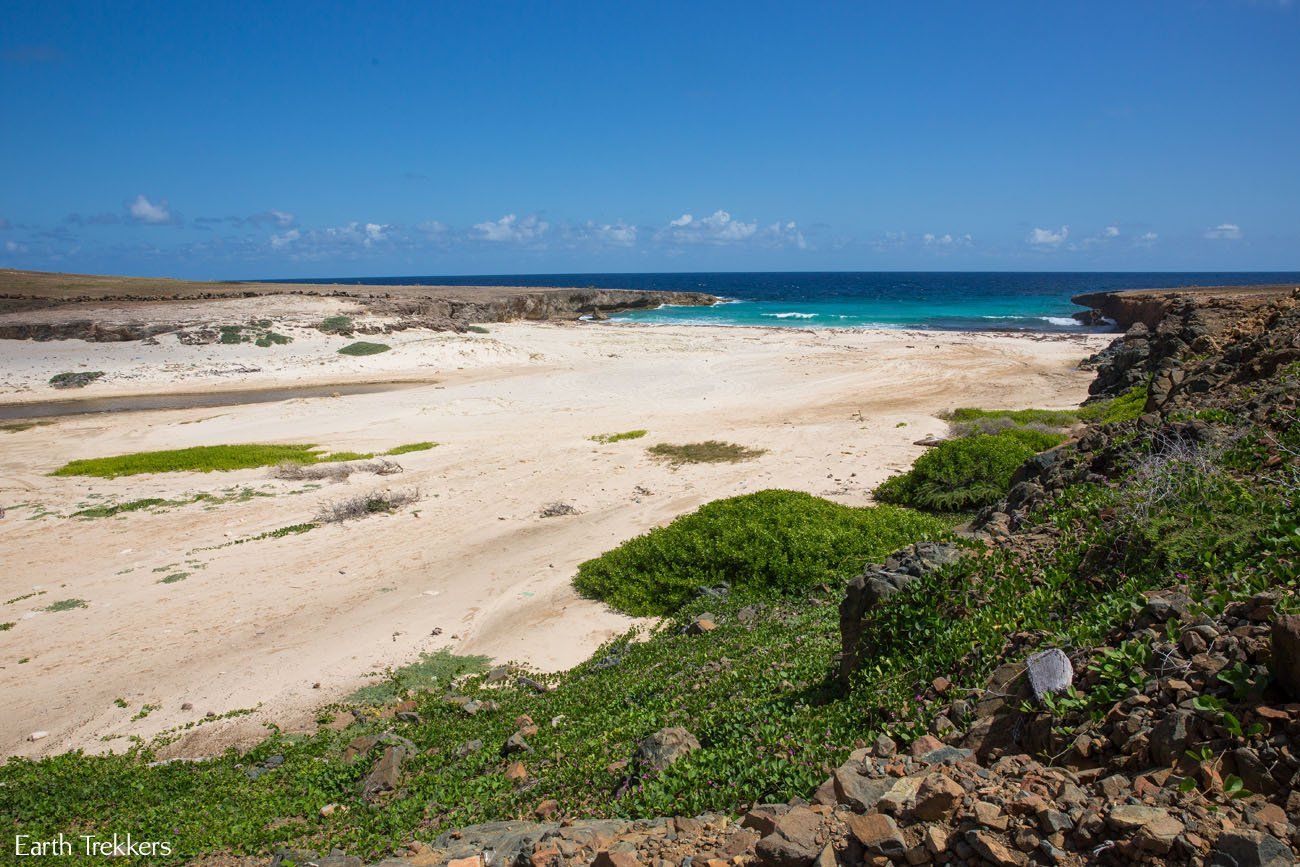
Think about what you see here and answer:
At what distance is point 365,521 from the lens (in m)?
14.3

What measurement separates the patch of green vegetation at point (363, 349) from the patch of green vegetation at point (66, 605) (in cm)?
2752

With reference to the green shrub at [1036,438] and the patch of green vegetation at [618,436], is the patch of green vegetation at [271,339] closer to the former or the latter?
the patch of green vegetation at [618,436]

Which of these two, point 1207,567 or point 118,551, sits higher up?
point 1207,567

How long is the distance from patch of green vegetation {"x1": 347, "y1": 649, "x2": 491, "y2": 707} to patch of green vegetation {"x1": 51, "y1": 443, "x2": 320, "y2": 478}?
449 inches

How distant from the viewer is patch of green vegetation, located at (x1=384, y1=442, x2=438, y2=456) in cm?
1991

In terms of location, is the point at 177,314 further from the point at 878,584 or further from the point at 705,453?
the point at 878,584

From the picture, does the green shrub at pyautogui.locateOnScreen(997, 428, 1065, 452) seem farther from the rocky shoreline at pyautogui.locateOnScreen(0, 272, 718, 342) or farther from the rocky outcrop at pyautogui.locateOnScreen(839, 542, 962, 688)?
the rocky shoreline at pyautogui.locateOnScreen(0, 272, 718, 342)

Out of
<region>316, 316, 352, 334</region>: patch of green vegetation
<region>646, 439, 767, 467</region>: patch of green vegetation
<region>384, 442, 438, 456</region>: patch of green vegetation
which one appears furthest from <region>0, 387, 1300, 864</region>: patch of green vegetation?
<region>316, 316, 352, 334</region>: patch of green vegetation

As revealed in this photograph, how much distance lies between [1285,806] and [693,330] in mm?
51140

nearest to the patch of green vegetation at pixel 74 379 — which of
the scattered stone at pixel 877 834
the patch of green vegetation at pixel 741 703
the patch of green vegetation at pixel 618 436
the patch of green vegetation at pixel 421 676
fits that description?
the patch of green vegetation at pixel 618 436

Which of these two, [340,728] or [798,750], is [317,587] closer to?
[340,728]

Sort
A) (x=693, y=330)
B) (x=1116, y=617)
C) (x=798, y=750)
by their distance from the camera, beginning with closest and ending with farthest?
(x=1116, y=617)
(x=798, y=750)
(x=693, y=330)

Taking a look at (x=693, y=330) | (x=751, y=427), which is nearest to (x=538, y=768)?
(x=751, y=427)

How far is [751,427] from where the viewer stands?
72.0 feet
